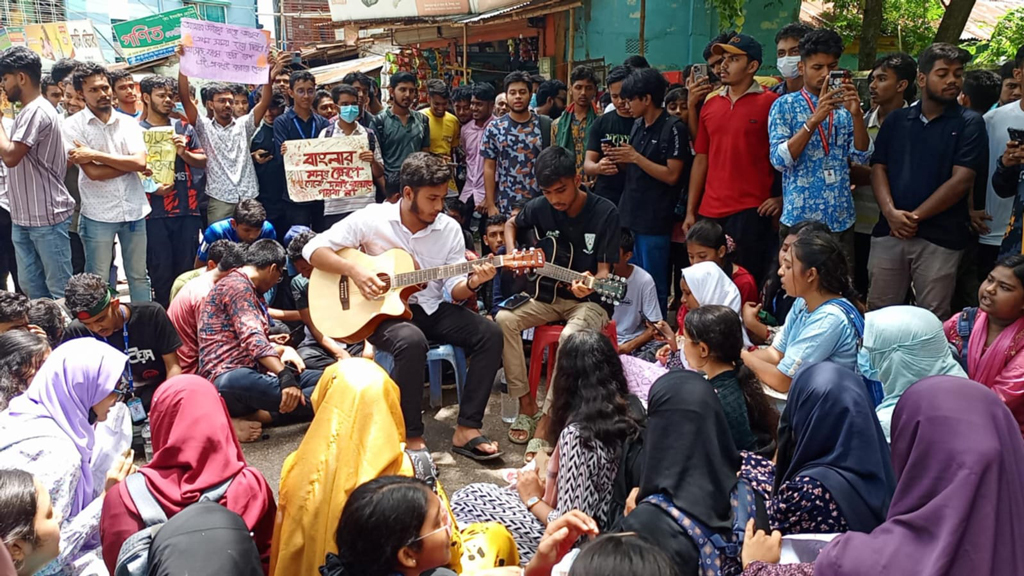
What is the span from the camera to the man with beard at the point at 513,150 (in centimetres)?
640

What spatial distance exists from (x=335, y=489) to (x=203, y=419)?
0.56m

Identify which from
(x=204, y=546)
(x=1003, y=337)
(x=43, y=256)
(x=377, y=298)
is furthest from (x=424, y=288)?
(x=1003, y=337)

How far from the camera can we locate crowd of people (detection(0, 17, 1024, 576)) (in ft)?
7.34

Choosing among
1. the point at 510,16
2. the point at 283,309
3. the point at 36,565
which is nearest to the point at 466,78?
the point at 510,16

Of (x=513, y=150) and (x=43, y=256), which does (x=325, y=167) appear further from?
(x=43, y=256)

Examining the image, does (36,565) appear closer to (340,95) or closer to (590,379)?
(590,379)

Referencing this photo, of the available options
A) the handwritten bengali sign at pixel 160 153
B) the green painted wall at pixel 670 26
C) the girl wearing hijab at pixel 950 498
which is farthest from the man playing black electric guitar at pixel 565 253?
the green painted wall at pixel 670 26

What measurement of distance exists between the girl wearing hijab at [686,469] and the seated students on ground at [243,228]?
12.9 ft

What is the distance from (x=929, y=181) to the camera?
4629mm

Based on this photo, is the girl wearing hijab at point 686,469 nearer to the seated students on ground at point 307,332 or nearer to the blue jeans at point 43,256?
the seated students on ground at point 307,332

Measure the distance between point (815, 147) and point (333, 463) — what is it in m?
3.78

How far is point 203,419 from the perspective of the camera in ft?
8.74

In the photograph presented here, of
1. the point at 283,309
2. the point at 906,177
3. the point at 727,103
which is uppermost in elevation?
the point at 727,103

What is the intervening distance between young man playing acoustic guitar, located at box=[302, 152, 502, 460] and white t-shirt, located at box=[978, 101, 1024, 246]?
325 centimetres
